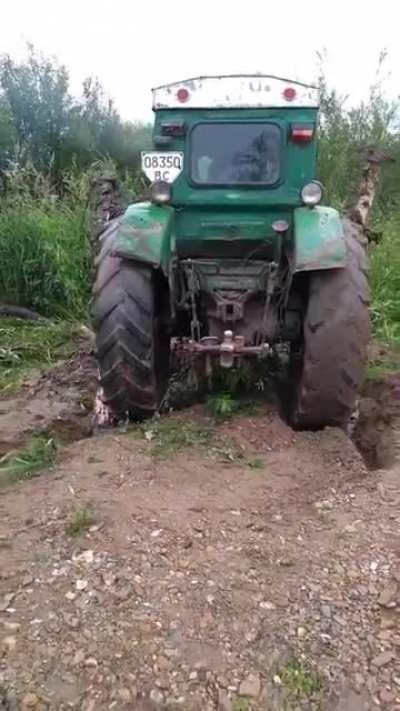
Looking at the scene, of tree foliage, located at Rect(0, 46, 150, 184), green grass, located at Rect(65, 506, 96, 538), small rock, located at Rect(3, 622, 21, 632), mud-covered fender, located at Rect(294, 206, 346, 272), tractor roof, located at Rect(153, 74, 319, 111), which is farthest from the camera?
tree foliage, located at Rect(0, 46, 150, 184)

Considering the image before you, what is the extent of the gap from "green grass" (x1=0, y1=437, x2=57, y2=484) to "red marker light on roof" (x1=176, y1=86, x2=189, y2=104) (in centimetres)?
185

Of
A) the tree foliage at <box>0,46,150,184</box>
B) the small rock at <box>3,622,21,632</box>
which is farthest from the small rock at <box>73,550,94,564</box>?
the tree foliage at <box>0,46,150,184</box>

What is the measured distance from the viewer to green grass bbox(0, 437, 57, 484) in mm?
3859

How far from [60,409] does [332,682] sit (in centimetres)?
327

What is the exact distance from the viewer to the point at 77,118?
56.6 ft

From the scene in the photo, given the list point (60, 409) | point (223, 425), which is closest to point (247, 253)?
point (223, 425)

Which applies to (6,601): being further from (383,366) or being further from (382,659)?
Answer: (383,366)

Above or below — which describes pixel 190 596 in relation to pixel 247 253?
below

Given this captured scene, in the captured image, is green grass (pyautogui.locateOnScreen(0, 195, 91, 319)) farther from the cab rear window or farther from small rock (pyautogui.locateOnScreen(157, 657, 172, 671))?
small rock (pyautogui.locateOnScreen(157, 657, 172, 671))

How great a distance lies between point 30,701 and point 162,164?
2866 mm

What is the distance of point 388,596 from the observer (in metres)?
2.79

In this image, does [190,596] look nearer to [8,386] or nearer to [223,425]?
[223,425]

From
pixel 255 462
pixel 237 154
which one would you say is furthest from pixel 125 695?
pixel 237 154

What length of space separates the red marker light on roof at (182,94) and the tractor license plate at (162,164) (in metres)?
0.27
